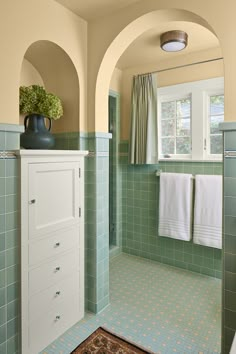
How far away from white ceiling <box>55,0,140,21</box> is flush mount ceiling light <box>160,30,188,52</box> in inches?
20.5

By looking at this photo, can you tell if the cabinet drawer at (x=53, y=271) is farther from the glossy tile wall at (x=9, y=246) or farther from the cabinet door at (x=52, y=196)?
the cabinet door at (x=52, y=196)

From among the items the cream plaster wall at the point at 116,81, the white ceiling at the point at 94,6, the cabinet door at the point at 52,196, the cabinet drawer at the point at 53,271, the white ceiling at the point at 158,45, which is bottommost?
the cabinet drawer at the point at 53,271

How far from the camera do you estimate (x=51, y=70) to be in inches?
84.4

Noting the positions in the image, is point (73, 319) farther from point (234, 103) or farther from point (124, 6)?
point (124, 6)

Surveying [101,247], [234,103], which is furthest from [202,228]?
[234,103]

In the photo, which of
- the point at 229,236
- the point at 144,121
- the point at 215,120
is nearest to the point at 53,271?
the point at 229,236

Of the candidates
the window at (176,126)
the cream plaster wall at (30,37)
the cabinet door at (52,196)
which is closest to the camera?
the cream plaster wall at (30,37)

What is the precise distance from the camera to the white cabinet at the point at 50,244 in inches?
62.2

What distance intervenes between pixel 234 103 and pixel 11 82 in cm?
→ 136

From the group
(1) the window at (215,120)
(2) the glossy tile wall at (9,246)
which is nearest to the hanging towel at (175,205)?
(1) the window at (215,120)

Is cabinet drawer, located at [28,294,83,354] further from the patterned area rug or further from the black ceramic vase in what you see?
the black ceramic vase

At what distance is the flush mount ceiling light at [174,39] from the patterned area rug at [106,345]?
246 centimetres

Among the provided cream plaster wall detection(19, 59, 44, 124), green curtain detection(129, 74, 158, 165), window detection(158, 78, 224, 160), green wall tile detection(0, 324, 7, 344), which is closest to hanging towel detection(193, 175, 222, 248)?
window detection(158, 78, 224, 160)

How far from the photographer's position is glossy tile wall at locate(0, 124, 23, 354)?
1.49 meters
